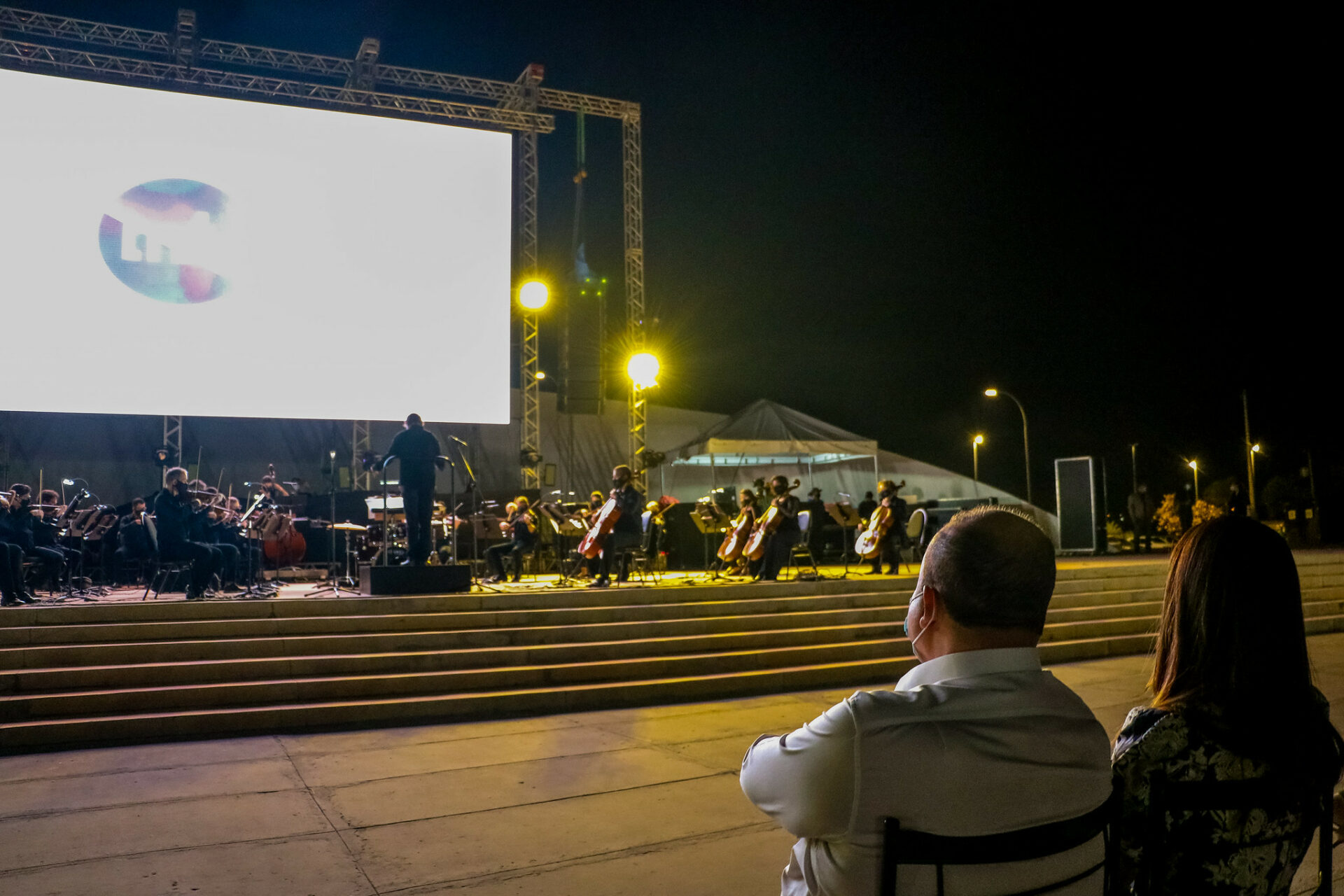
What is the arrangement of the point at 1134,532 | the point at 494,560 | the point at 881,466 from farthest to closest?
the point at 881,466
the point at 1134,532
the point at 494,560

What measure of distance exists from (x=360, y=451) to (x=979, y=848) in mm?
16517

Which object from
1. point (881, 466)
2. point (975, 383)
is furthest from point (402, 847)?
point (975, 383)

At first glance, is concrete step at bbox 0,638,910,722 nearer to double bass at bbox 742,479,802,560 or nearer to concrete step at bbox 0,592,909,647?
concrete step at bbox 0,592,909,647

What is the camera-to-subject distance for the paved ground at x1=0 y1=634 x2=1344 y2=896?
11.9 feet

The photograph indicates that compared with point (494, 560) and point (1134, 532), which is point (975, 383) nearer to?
point (1134, 532)

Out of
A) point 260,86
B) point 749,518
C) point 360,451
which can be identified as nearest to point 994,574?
point 749,518

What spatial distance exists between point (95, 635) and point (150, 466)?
9655mm

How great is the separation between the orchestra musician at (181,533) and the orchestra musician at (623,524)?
441 cm

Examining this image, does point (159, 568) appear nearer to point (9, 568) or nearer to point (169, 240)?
point (9, 568)

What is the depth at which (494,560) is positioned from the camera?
46.2 feet

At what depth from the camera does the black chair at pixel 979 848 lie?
4.20 ft

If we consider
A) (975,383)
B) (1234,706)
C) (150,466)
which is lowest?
(1234,706)

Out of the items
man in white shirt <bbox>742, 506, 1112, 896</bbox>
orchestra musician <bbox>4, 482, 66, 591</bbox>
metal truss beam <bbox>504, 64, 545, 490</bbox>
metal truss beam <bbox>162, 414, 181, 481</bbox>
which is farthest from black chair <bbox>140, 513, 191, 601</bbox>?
man in white shirt <bbox>742, 506, 1112, 896</bbox>

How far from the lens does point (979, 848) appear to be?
1305 millimetres
